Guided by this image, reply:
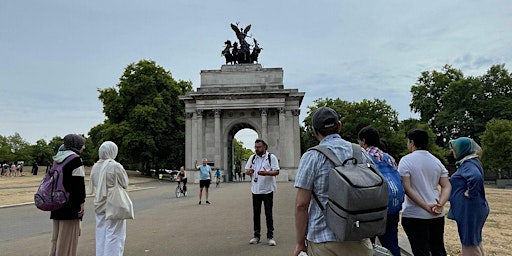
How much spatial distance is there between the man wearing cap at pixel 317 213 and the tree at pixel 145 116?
144ft

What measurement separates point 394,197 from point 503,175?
172 feet

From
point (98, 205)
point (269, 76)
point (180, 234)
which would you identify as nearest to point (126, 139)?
point (269, 76)

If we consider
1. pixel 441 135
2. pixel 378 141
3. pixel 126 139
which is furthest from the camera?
pixel 441 135

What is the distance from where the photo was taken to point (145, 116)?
151ft

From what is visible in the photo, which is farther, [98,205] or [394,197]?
[98,205]

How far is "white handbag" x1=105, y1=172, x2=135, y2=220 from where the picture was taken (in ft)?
20.1

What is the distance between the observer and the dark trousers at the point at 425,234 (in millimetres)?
5043

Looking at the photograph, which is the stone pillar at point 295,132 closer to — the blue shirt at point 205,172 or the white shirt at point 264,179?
the blue shirt at point 205,172

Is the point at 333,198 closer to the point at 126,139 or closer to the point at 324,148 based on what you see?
the point at 324,148

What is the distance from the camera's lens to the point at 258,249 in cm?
759

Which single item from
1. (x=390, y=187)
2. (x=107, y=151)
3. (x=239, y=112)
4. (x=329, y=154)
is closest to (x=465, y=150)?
(x=390, y=187)

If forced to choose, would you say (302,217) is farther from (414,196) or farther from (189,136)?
Result: (189,136)

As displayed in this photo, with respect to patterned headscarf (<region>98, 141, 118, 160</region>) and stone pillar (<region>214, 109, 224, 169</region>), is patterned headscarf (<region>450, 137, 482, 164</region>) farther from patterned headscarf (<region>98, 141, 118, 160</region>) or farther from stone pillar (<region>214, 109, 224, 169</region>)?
stone pillar (<region>214, 109, 224, 169</region>)

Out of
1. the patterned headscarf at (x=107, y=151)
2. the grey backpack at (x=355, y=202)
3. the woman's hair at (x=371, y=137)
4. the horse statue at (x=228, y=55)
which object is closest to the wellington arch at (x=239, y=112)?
the horse statue at (x=228, y=55)
